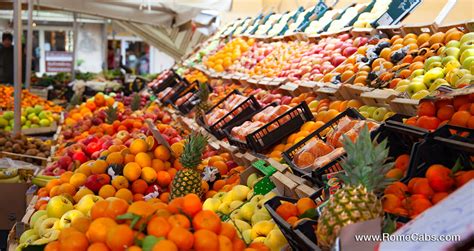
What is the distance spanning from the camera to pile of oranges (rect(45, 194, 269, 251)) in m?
2.23

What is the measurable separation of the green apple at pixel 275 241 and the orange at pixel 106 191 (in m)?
1.43

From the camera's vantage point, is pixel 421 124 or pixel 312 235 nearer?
pixel 312 235

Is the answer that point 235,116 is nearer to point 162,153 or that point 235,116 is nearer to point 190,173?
point 162,153

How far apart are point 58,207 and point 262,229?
1.34 metres

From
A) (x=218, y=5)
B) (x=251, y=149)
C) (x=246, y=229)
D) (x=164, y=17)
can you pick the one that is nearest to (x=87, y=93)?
(x=164, y=17)

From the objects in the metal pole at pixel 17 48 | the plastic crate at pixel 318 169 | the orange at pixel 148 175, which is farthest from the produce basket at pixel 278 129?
the metal pole at pixel 17 48

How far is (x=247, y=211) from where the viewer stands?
3.29 metres

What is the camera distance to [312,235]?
93.4 inches

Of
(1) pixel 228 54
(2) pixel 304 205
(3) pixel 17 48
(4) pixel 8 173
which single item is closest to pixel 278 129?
(2) pixel 304 205

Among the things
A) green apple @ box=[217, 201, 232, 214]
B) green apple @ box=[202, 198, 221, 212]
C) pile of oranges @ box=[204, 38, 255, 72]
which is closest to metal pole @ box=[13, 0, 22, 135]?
pile of oranges @ box=[204, 38, 255, 72]

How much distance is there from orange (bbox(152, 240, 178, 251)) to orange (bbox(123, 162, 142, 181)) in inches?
76.6

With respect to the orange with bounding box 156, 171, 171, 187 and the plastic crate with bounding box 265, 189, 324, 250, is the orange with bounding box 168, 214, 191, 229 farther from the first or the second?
the orange with bounding box 156, 171, 171, 187

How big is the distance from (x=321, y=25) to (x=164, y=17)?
586cm

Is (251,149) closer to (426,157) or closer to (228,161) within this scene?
(228,161)
